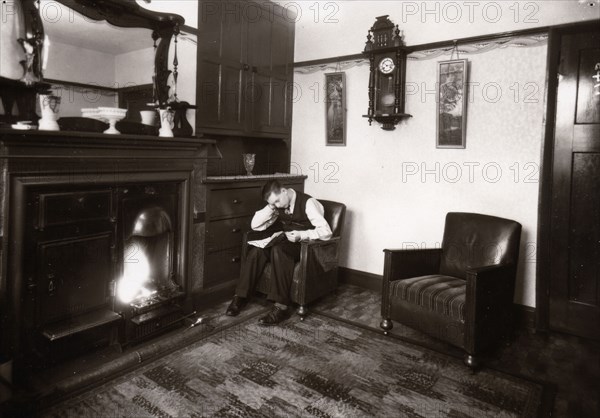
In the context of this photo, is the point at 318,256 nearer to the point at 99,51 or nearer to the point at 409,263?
the point at 409,263

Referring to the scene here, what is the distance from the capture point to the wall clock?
3908 millimetres

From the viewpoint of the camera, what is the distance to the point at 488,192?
11.9 ft

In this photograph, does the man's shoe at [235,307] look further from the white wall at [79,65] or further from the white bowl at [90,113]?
the white wall at [79,65]

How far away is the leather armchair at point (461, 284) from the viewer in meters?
2.71

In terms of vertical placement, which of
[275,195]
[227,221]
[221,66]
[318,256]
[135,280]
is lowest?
[135,280]

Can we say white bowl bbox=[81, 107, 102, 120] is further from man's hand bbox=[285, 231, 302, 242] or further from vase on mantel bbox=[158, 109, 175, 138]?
man's hand bbox=[285, 231, 302, 242]

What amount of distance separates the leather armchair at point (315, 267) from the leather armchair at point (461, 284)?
0.65 meters

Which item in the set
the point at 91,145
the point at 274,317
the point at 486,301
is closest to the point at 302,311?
the point at 274,317

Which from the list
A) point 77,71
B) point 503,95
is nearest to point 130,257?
point 77,71

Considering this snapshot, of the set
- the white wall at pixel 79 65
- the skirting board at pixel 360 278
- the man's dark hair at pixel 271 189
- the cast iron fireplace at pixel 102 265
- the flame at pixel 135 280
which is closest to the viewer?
the cast iron fireplace at pixel 102 265

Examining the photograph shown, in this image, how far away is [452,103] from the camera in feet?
12.2

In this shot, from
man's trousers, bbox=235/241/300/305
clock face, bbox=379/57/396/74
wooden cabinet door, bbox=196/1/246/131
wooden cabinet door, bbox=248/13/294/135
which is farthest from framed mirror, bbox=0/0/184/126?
clock face, bbox=379/57/396/74

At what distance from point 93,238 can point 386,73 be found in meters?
2.84

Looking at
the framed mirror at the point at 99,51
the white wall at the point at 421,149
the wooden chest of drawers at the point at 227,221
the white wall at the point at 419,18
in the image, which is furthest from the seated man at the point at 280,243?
the white wall at the point at 419,18
